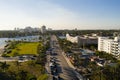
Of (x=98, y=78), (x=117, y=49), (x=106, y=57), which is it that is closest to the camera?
(x=98, y=78)

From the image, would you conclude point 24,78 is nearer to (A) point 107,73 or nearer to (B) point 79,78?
(B) point 79,78

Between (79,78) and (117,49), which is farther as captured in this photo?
(117,49)

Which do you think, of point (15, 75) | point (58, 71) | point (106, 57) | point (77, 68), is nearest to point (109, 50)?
point (106, 57)

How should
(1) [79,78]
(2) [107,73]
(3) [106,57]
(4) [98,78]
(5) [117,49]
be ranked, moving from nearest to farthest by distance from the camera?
(4) [98,78] < (2) [107,73] < (1) [79,78] < (3) [106,57] < (5) [117,49]

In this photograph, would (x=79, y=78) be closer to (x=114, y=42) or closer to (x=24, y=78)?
(x=24, y=78)

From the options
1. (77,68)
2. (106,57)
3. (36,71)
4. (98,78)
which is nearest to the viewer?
(98,78)

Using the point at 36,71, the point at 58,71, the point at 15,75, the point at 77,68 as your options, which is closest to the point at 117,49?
the point at 77,68

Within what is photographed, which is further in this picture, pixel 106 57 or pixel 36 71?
pixel 106 57

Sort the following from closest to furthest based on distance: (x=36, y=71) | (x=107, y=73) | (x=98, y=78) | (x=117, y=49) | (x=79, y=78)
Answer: (x=98, y=78) < (x=107, y=73) < (x=79, y=78) < (x=36, y=71) < (x=117, y=49)
